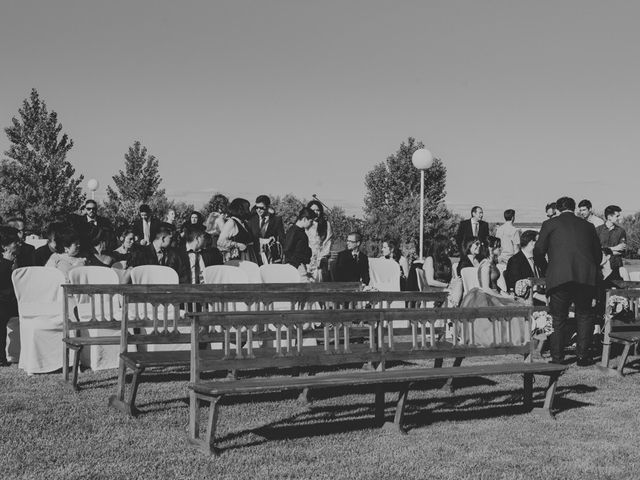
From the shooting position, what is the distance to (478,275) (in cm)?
1168

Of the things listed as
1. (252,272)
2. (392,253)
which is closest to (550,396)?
(252,272)

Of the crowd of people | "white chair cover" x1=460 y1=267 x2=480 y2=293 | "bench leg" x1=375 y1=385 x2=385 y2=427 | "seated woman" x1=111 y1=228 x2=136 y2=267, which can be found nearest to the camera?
"bench leg" x1=375 y1=385 x2=385 y2=427

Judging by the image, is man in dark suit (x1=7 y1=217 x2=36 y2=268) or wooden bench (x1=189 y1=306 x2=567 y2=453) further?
man in dark suit (x1=7 y1=217 x2=36 y2=268)

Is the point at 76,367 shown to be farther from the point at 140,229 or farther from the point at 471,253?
the point at 140,229

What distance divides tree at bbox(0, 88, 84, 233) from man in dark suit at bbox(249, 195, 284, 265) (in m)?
39.4

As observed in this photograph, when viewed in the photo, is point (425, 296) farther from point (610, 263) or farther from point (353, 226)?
point (353, 226)

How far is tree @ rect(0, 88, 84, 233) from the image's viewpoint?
51.5 metres

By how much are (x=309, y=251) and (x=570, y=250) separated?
4.24 m

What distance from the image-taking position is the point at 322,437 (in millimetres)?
6617

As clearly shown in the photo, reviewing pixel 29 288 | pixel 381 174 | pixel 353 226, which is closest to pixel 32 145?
pixel 353 226

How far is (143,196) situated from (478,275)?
67449 mm

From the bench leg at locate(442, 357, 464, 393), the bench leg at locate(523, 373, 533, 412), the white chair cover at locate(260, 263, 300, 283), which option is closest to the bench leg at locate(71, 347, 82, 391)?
the white chair cover at locate(260, 263, 300, 283)

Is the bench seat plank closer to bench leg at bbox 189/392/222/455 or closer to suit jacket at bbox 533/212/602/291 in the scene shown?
bench leg at bbox 189/392/222/455

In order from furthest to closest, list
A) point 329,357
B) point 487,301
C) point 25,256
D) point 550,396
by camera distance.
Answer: point 25,256, point 487,301, point 550,396, point 329,357
